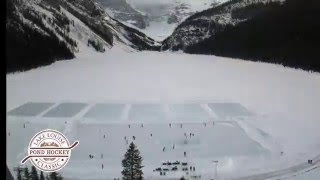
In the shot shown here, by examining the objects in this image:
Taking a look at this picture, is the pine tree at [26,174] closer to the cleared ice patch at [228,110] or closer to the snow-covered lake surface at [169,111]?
the snow-covered lake surface at [169,111]

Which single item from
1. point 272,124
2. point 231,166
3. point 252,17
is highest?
point 252,17

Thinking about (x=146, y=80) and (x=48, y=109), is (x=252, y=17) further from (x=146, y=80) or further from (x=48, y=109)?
(x=48, y=109)

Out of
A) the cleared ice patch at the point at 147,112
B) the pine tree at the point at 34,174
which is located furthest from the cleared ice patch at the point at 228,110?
the pine tree at the point at 34,174

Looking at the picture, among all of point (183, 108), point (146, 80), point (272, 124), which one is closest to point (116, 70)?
point (146, 80)

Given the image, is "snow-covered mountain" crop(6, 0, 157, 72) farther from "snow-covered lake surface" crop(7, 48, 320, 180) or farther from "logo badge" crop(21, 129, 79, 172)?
"logo badge" crop(21, 129, 79, 172)

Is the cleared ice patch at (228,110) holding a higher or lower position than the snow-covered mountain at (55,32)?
lower

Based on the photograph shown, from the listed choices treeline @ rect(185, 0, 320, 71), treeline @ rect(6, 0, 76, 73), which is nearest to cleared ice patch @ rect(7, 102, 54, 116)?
treeline @ rect(6, 0, 76, 73)
